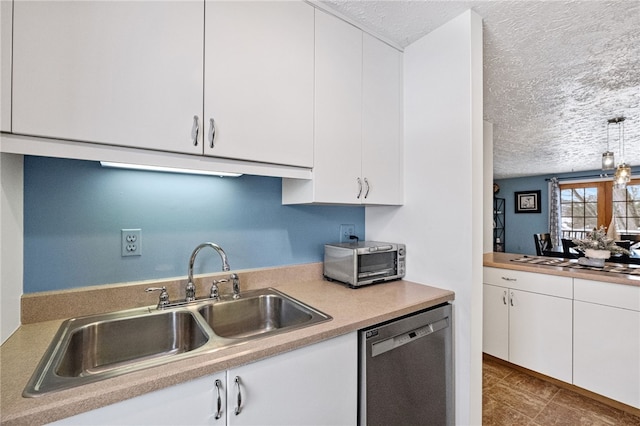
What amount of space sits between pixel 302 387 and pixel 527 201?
320 inches

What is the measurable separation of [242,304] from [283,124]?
884 mm

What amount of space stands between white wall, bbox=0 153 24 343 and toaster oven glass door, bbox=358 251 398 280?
1409mm

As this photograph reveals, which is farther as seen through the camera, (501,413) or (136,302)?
(501,413)

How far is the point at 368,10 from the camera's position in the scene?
147 centimetres

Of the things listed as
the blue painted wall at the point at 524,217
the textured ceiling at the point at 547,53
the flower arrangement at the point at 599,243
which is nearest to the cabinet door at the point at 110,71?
the textured ceiling at the point at 547,53

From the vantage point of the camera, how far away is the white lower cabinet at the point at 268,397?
0.75 m

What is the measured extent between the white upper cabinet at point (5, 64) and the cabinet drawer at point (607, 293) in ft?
10.4

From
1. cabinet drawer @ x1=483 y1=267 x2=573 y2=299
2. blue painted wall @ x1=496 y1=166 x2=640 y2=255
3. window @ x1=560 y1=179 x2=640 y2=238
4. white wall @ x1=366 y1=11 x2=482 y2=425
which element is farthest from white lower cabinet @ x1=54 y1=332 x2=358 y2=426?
blue painted wall @ x1=496 y1=166 x2=640 y2=255

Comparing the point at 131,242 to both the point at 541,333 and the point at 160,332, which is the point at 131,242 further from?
the point at 541,333

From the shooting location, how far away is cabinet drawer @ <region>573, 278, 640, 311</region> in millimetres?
1891

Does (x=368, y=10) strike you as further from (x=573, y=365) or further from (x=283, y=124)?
(x=573, y=365)

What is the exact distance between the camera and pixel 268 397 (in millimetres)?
923

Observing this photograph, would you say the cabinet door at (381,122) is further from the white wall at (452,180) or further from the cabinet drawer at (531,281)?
the cabinet drawer at (531,281)

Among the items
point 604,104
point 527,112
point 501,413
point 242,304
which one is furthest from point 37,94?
point 604,104
